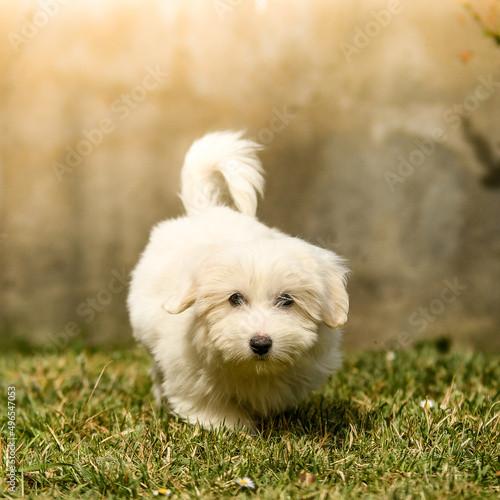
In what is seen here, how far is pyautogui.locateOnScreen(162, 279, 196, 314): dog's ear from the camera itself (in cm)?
271

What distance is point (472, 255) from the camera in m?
5.38

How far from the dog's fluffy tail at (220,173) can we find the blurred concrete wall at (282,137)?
58.4 inches

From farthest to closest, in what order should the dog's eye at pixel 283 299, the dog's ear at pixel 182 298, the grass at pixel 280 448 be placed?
the dog's ear at pixel 182 298 < the dog's eye at pixel 283 299 < the grass at pixel 280 448

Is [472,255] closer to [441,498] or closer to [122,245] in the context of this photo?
[122,245]

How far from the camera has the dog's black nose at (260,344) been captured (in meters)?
2.44

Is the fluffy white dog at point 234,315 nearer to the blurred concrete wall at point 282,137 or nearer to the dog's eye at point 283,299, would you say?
the dog's eye at point 283,299

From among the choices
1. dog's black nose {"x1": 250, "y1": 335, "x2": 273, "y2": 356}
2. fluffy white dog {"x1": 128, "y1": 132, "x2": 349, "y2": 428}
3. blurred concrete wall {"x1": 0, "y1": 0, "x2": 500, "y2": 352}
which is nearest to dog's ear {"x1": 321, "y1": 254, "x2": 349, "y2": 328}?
fluffy white dog {"x1": 128, "y1": 132, "x2": 349, "y2": 428}

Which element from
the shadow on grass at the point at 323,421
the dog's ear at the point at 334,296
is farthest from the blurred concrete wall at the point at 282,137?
the dog's ear at the point at 334,296

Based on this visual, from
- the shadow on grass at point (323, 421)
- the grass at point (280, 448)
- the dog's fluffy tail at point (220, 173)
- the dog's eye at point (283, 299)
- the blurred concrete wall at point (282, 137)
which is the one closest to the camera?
the grass at point (280, 448)

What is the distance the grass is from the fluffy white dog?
165 millimetres

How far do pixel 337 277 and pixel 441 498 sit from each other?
3.21 feet

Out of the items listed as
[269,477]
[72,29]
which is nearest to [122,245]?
[72,29]

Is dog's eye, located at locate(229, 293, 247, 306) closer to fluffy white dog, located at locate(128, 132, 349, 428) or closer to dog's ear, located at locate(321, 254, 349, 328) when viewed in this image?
fluffy white dog, located at locate(128, 132, 349, 428)

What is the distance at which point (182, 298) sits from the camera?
271 cm
